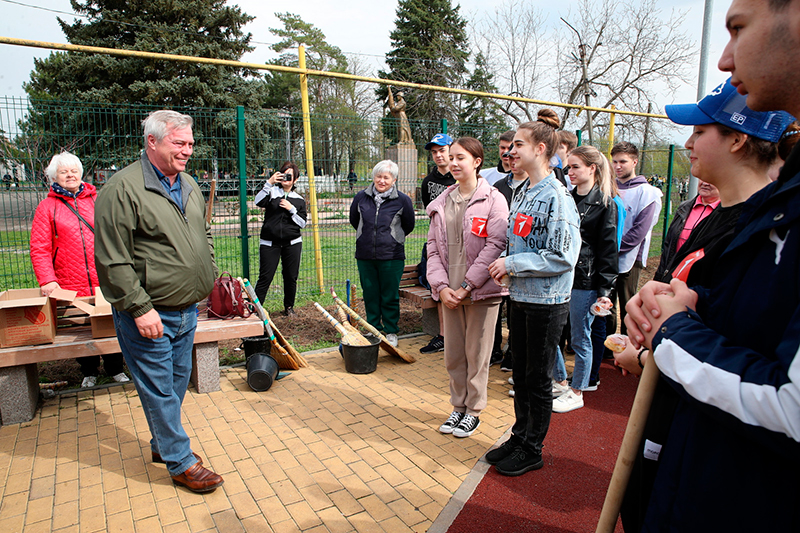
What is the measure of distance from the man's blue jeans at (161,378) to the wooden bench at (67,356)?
1.35 metres

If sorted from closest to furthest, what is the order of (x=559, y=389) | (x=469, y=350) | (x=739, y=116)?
(x=739, y=116) → (x=469, y=350) → (x=559, y=389)

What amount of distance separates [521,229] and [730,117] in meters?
1.81

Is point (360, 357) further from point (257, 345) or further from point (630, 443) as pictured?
point (630, 443)

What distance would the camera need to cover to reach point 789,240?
3.51 ft

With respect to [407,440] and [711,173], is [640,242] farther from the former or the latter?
[711,173]

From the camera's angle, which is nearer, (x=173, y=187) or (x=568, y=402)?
(x=173, y=187)

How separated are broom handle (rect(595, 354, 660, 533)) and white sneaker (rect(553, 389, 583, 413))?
9.46 ft

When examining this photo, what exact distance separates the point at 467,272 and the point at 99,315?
306 centimetres

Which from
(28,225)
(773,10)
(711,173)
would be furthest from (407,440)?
(28,225)

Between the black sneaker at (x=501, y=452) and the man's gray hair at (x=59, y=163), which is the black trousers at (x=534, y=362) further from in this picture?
the man's gray hair at (x=59, y=163)

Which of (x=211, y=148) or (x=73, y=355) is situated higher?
(x=211, y=148)

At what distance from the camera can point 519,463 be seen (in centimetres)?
338

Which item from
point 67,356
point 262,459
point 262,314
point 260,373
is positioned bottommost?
point 262,459

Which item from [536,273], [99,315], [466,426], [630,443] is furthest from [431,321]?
[630,443]
